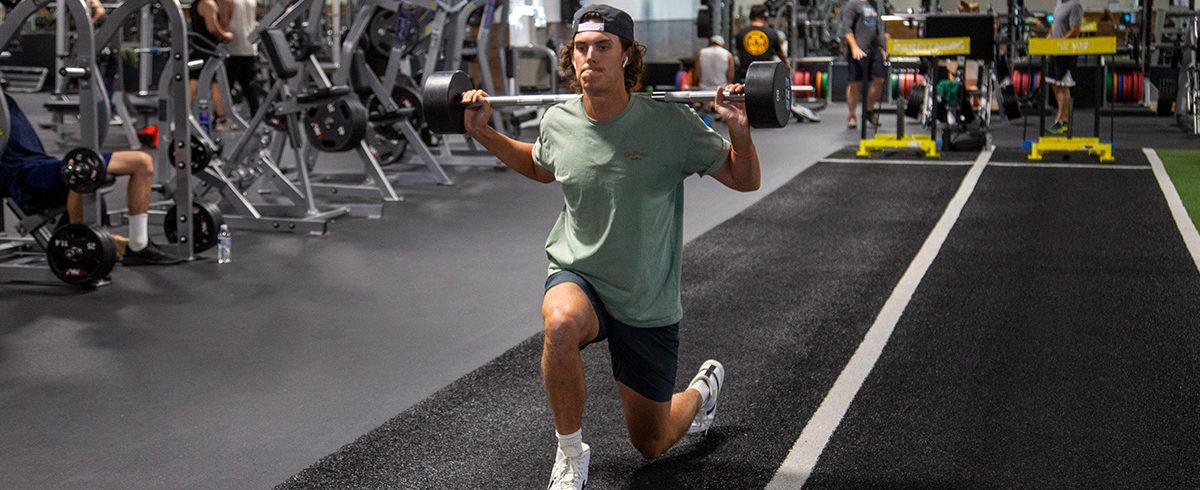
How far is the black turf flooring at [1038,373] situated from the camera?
2902mm

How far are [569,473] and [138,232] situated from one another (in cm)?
353

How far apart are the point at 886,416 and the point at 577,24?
4.58 ft

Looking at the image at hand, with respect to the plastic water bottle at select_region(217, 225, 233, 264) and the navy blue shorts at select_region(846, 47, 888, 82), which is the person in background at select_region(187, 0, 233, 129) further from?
the navy blue shorts at select_region(846, 47, 888, 82)

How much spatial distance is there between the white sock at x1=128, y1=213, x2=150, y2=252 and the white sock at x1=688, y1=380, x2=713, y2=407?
10.7 feet

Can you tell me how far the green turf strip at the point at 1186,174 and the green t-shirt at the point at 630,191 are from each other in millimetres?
4851

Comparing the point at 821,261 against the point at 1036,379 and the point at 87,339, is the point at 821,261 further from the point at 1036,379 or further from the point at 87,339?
the point at 87,339

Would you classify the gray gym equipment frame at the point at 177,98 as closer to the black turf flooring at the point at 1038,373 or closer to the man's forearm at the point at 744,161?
the black turf flooring at the point at 1038,373

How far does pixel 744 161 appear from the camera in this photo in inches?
104

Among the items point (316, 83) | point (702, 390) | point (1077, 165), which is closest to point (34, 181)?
point (316, 83)

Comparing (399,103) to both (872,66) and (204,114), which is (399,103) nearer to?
(204,114)

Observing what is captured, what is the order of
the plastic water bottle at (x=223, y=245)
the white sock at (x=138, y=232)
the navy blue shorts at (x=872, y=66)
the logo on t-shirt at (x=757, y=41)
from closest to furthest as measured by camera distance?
the white sock at (x=138, y=232) → the plastic water bottle at (x=223, y=245) → the navy blue shorts at (x=872, y=66) → the logo on t-shirt at (x=757, y=41)

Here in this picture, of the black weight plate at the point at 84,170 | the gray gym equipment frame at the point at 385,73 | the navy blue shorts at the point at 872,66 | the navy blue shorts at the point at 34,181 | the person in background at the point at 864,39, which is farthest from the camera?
the navy blue shorts at the point at 872,66

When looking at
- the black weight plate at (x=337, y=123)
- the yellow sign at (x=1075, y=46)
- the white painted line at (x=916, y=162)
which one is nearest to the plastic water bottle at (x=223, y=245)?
the black weight plate at (x=337, y=123)

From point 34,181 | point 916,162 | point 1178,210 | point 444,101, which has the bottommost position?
point 1178,210
